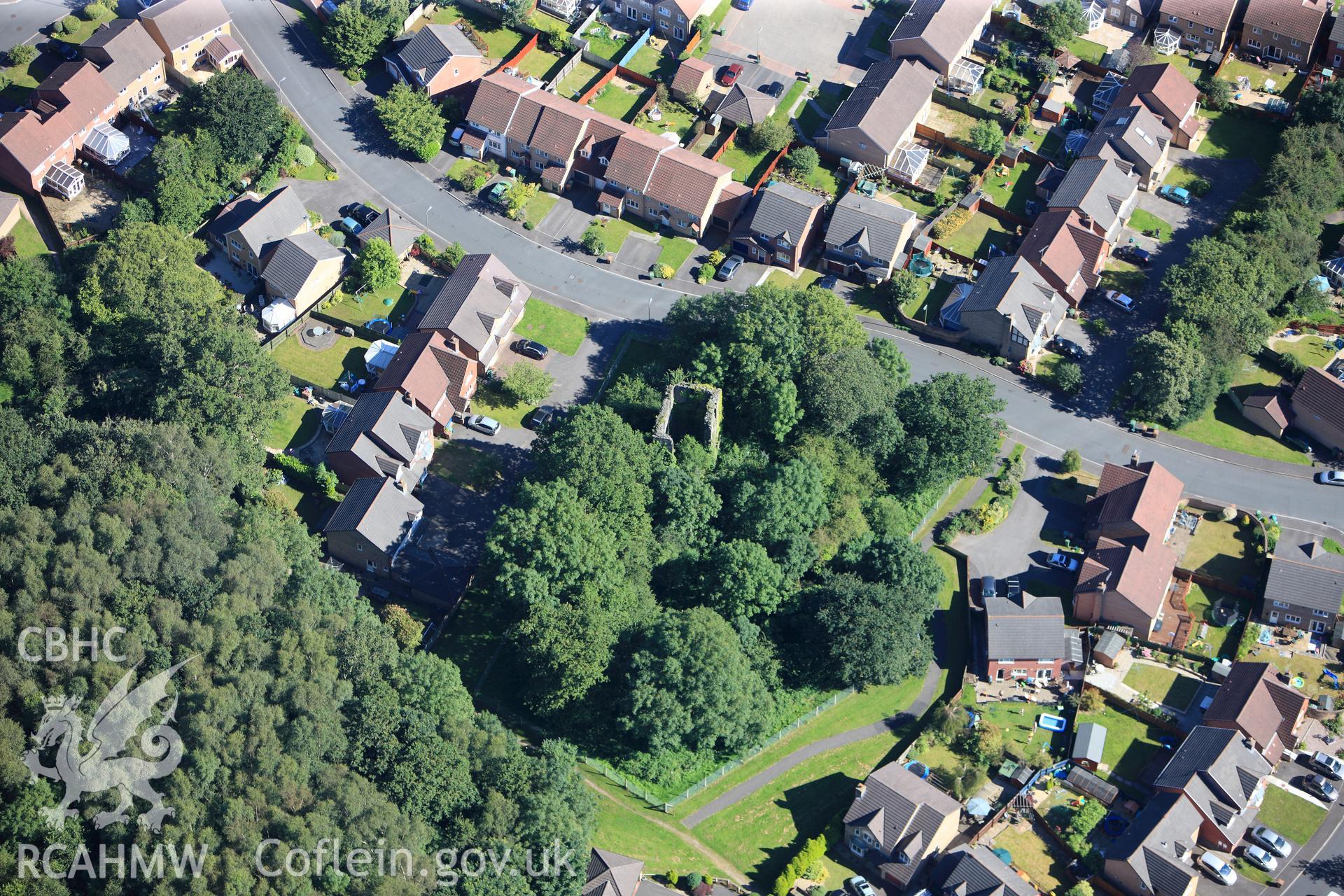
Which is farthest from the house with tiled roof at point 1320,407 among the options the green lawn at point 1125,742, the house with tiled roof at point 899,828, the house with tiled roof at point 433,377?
the house with tiled roof at point 433,377

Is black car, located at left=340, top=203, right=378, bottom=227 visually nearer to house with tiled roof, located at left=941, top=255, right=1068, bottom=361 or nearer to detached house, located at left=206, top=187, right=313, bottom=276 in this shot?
detached house, located at left=206, top=187, right=313, bottom=276

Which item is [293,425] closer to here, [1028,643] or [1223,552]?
[1028,643]

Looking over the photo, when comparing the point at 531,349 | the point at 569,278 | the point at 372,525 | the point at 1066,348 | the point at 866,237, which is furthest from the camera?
the point at 866,237

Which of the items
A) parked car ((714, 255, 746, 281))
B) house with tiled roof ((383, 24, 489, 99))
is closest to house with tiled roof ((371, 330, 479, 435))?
parked car ((714, 255, 746, 281))

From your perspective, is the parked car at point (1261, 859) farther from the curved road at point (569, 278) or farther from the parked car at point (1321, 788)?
the curved road at point (569, 278)

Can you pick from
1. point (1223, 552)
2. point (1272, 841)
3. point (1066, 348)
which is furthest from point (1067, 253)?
point (1272, 841)

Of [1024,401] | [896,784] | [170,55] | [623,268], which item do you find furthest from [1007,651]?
[170,55]

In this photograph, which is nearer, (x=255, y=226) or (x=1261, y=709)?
(x=1261, y=709)
